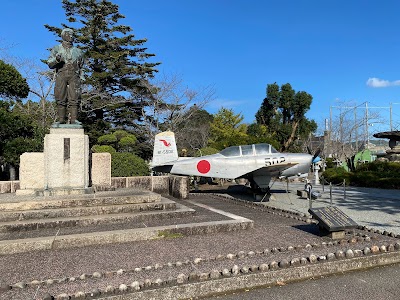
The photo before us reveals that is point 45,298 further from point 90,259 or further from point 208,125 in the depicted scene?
point 208,125

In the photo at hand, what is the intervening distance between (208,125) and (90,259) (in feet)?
118

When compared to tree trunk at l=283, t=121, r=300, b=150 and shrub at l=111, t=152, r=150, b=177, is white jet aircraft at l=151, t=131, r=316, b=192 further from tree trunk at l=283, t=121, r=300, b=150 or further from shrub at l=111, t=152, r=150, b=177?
tree trunk at l=283, t=121, r=300, b=150

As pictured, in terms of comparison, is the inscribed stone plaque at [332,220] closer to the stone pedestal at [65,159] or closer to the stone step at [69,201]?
the stone step at [69,201]

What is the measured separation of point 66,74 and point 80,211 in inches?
154

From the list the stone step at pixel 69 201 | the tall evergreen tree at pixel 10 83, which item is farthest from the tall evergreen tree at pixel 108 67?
the stone step at pixel 69 201

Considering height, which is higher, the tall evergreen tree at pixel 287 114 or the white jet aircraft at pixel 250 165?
the tall evergreen tree at pixel 287 114

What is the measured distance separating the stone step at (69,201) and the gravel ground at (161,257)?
2.04 metres

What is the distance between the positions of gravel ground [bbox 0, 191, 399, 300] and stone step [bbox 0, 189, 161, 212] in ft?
6.69

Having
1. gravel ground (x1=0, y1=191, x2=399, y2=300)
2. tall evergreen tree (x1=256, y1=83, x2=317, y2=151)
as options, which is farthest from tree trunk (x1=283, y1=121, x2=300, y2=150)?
gravel ground (x1=0, y1=191, x2=399, y2=300)

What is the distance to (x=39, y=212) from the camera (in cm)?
627

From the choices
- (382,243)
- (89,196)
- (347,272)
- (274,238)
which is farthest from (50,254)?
(382,243)

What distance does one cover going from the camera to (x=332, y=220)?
5652mm

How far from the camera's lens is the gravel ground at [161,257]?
3.62m

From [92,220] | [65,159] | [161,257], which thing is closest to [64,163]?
[65,159]
